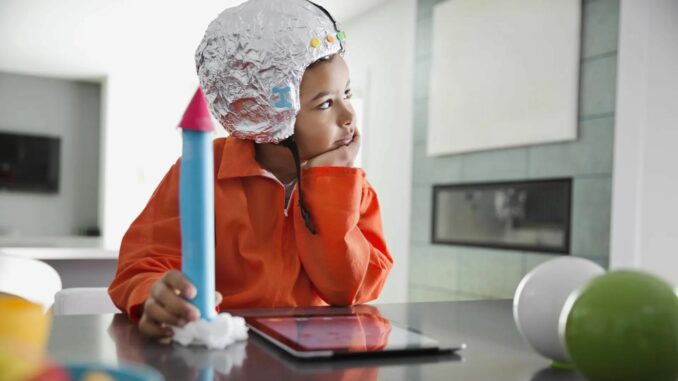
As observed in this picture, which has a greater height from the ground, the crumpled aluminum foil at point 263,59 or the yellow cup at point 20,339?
the crumpled aluminum foil at point 263,59

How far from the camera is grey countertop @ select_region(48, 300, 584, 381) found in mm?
496

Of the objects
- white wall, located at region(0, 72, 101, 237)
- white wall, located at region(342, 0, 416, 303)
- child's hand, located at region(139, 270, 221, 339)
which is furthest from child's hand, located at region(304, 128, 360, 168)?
white wall, located at region(0, 72, 101, 237)

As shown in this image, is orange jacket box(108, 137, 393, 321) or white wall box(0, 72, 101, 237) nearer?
orange jacket box(108, 137, 393, 321)

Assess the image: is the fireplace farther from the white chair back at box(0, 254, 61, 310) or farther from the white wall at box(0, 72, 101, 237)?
the white wall at box(0, 72, 101, 237)

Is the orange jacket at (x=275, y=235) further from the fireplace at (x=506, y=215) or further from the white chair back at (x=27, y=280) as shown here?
the fireplace at (x=506, y=215)

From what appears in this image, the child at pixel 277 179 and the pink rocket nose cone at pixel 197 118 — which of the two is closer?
the pink rocket nose cone at pixel 197 118

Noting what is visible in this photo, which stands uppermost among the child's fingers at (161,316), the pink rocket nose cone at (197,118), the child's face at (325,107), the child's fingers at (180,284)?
the child's face at (325,107)

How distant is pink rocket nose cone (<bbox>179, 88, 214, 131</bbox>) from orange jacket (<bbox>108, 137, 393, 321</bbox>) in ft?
1.24

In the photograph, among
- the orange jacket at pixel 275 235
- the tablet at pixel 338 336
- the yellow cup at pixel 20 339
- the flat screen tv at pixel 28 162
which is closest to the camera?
the yellow cup at pixel 20 339

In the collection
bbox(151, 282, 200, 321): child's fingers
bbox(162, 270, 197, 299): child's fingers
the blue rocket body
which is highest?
the blue rocket body

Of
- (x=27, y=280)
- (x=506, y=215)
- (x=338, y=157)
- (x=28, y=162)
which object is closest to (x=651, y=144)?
(x=506, y=215)

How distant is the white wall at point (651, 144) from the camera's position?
258 cm

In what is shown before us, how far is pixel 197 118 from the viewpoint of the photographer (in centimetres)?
53

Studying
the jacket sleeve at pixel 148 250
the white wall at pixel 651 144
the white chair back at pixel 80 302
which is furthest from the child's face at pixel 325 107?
the white wall at pixel 651 144
